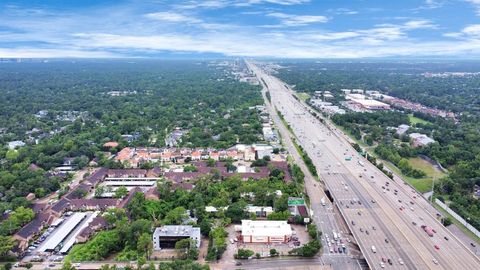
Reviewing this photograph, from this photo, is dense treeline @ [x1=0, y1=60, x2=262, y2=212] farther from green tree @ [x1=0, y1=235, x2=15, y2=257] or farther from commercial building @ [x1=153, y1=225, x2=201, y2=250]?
commercial building @ [x1=153, y1=225, x2=201, y2=250]

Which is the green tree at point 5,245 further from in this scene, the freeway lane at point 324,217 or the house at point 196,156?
the house at point 196,156

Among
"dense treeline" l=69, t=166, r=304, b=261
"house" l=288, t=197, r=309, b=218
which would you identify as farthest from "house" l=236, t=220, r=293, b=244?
"house" l=288, t=197, r=309, b=218

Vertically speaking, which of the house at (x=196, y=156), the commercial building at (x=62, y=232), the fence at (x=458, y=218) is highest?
the house at (x=196, y=156)

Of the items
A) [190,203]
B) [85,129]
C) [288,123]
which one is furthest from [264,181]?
[85,129]

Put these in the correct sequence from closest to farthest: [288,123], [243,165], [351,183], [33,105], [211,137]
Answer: [351,183] < [243,165] < [211,137] < [288,123] < [33,105]

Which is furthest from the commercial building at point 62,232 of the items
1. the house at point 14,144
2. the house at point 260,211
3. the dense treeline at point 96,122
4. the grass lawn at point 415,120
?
the grass lawn at point 415,120

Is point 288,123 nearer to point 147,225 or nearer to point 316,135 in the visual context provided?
point 316,135

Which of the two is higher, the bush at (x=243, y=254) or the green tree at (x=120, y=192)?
the green tree at (x=120, y=192)
